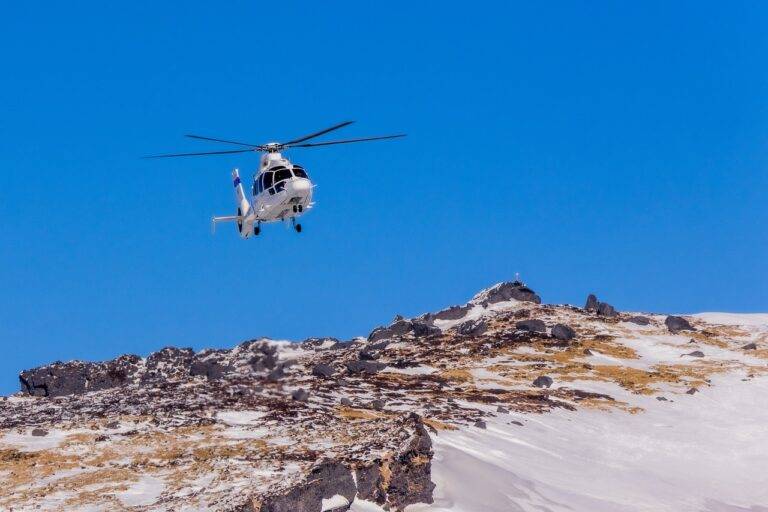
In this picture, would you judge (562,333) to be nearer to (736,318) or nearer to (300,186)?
(736,318)

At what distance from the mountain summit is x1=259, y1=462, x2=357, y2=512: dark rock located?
6 centimetres

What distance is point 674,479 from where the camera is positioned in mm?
44906

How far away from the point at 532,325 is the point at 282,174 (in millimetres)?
32681

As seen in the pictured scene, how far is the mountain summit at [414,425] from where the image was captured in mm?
33094

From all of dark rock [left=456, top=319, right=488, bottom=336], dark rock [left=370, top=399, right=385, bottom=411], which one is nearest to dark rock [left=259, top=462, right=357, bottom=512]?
dark rock [left=370, top=399, right=385, bottom=411]

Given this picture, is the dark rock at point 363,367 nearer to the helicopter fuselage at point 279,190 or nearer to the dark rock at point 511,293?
the helicopter fuselage at point 279,190

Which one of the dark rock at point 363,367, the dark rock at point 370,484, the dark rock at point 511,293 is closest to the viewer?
the dark rock at point 370,484

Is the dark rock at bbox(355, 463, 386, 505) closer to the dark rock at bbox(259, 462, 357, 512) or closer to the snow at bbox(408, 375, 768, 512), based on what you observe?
the dark rock at bbox(259, 462, 357, 512)

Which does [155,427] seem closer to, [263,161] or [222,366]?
[222,366]

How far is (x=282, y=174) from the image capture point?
5044cm

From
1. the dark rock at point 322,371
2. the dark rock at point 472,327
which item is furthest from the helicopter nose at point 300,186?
the dark rock at point 472,327

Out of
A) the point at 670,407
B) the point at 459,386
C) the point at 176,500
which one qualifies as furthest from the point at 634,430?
the point at 176,500

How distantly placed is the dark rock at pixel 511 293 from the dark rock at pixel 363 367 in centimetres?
2358

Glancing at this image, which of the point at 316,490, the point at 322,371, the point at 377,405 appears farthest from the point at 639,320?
the point at 316,490
